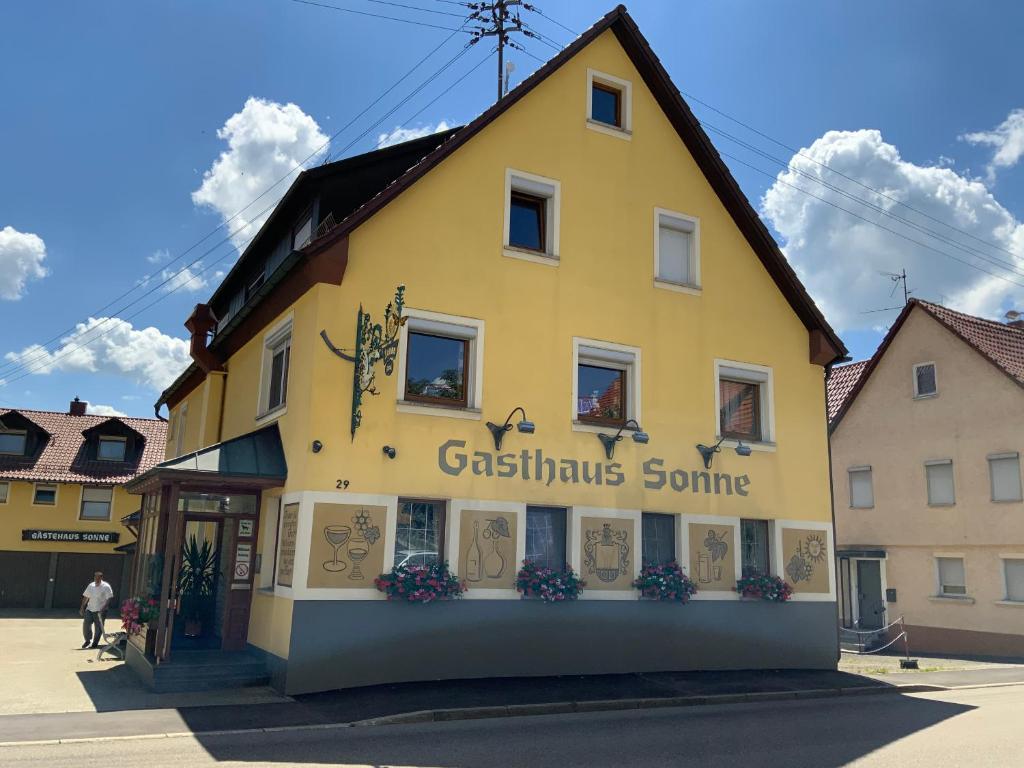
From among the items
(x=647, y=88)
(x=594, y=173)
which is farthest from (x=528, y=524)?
(x=647, y=88)

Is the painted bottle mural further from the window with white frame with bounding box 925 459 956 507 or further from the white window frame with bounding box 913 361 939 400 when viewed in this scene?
the white window frame with bounding box 913 361 939 400

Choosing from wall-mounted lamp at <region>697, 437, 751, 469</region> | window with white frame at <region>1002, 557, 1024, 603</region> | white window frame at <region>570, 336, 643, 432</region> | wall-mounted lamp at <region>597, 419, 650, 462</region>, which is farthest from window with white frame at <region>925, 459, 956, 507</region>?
wall-mounted lamp at <region>597, 419, 650, 462</region>

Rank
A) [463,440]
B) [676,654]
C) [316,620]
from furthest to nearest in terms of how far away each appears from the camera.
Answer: [676,654] → [463,440] → [316,620]

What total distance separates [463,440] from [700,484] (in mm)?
4932

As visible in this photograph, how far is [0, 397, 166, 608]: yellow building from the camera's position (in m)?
36.4

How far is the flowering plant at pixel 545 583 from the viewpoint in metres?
14.5

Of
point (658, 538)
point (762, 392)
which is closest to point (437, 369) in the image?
point (658, 538)

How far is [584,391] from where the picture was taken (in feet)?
53.2

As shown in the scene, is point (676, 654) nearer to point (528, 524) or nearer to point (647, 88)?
point (528, 524)

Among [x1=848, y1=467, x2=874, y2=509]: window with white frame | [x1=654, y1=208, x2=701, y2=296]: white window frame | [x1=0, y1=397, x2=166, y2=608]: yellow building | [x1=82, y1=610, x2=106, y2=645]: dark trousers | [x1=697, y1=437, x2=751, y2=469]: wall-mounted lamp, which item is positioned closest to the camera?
[x1=697, y1=437, x2=751, y2=469]: wall-mounted lamp

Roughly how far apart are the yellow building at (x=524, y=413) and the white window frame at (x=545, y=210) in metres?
0.06

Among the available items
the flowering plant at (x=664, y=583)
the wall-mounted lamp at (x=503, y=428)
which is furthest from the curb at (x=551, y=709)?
the wall-mounted lamp at (x=503, y=428)

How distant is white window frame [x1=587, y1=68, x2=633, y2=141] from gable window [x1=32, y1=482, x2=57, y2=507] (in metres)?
30.1

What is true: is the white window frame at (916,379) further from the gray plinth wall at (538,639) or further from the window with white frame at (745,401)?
the gray plinth wall at (538,639)
